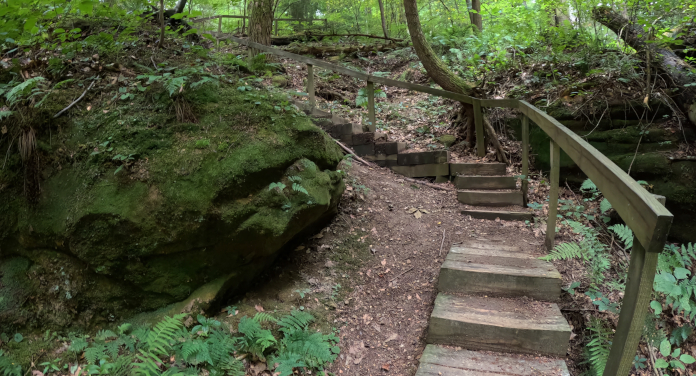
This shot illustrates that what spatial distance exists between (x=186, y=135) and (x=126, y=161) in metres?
0.58

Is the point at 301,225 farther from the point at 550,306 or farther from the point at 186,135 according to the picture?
the point at 550,306

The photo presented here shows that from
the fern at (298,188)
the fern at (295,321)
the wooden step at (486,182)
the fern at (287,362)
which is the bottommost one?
the fern at (287,362)

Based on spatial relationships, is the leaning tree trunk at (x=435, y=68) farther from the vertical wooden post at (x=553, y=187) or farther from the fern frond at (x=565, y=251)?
the fern frond at (x=565, y=251)

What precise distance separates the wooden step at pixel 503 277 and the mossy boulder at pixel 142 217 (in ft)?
4.99

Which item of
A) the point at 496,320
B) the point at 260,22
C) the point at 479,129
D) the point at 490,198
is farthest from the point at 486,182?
the point at 260,22

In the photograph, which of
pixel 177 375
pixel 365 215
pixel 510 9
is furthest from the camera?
pixel 510 9

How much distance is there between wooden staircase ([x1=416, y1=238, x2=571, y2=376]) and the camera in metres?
2.78

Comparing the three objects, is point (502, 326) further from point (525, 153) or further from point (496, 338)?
point (525, 153)

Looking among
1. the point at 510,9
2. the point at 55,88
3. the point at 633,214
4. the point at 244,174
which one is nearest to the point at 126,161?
the point at 244,174

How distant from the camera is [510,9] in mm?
14344

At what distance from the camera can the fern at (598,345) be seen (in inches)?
102

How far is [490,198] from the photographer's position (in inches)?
219

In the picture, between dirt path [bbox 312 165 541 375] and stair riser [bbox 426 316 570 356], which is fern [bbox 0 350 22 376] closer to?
dirt path [bbox 312 165 541 375]

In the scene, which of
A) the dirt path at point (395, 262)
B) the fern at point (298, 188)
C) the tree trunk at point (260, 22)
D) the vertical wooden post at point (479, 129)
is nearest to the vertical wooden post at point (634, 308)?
the dirt path at point (395, 262)
